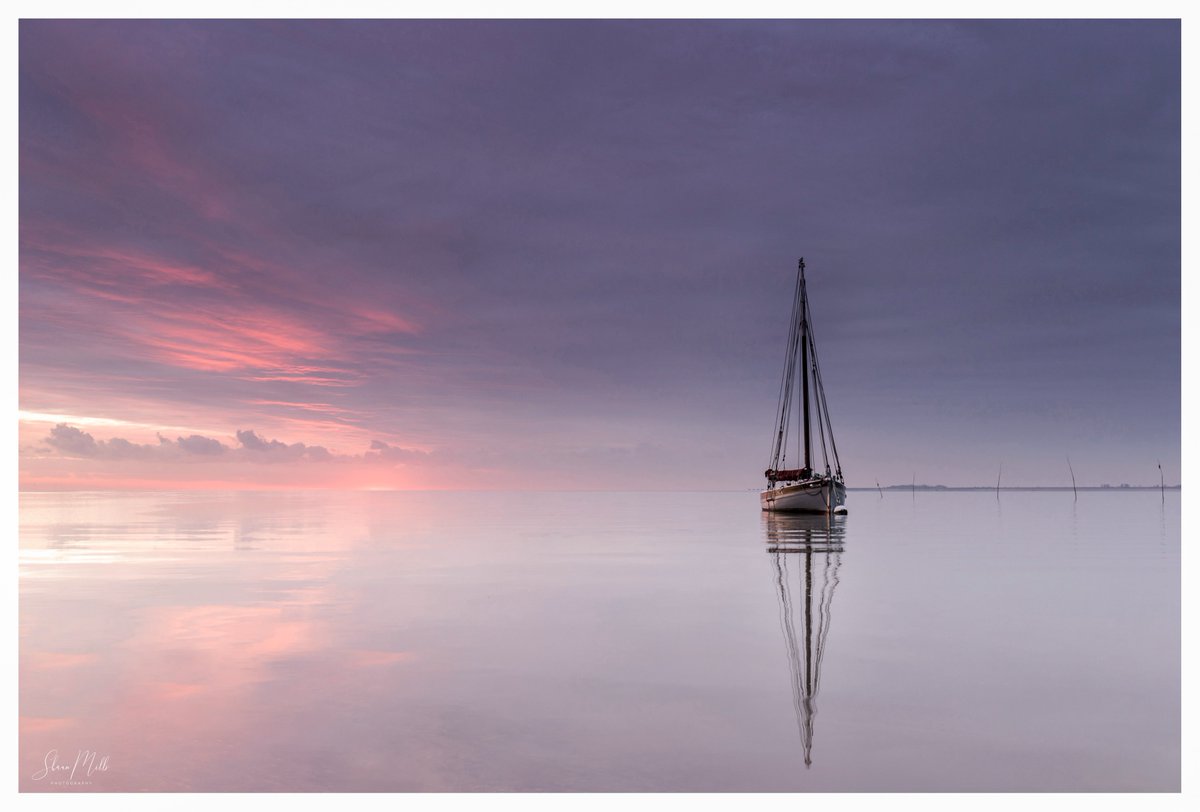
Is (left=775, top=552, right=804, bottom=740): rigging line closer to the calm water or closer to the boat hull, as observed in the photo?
the calm water

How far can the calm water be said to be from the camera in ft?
32.8

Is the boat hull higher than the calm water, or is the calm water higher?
the boat hull

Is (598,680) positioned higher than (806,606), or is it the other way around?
(806,606)

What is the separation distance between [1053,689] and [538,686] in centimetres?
842

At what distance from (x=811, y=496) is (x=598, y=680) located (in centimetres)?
6566

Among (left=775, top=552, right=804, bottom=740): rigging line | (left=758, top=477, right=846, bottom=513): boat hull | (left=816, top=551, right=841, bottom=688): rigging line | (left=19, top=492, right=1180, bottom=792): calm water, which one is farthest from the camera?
(left=758, top=477, right=846, bottom=513): boat hull

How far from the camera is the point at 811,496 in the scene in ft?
252

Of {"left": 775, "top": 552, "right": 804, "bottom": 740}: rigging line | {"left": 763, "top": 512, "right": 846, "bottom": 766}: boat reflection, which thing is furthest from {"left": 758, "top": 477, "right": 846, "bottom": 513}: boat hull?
{"left": 775, "top": 552, "right": 804, "bottom": 740}: rigging line

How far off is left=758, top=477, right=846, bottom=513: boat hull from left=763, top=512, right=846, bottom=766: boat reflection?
1090 inches

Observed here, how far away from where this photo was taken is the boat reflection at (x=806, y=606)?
1287 cm

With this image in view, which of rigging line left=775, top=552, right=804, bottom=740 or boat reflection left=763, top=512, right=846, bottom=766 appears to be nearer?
rigging line left=775, top=552, right=804, bottom=740

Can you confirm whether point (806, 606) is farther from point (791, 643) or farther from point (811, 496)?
point (811, 496)

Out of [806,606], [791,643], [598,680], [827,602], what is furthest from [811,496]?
[598,680]
